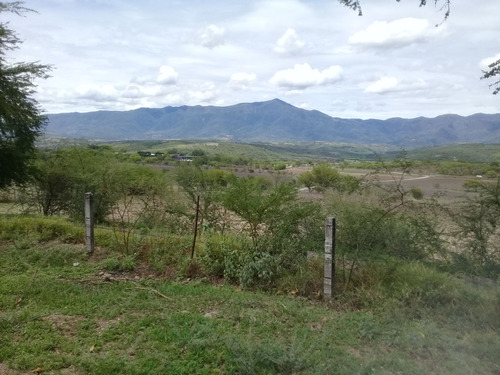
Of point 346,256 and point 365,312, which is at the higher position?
point 346,256

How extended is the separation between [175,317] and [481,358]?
3.50 m

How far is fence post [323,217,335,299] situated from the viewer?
5938 mm

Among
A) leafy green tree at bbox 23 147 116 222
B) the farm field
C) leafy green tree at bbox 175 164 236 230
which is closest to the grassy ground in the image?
the farm field

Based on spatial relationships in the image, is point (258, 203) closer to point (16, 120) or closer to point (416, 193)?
point (416, 193)

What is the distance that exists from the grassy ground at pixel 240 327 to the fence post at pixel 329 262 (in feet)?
0.61

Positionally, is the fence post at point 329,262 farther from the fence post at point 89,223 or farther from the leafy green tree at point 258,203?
the fence post at point 89,223

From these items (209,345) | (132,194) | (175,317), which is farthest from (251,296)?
(132,194)

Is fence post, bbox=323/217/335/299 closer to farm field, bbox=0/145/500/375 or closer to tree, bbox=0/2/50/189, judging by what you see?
farm field, bbox=0/145/500/375

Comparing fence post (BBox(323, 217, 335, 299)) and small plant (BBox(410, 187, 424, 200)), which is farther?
small plant (BBox(410, 187, 424, 200))

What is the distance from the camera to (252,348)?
4098 mm

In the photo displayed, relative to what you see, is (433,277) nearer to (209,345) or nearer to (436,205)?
(436,205)

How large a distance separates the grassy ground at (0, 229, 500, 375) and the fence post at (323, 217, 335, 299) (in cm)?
19

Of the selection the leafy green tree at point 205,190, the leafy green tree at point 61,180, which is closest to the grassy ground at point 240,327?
the leafy green tree at point 205,190

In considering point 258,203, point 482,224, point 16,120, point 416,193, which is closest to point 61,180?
point 16,120
